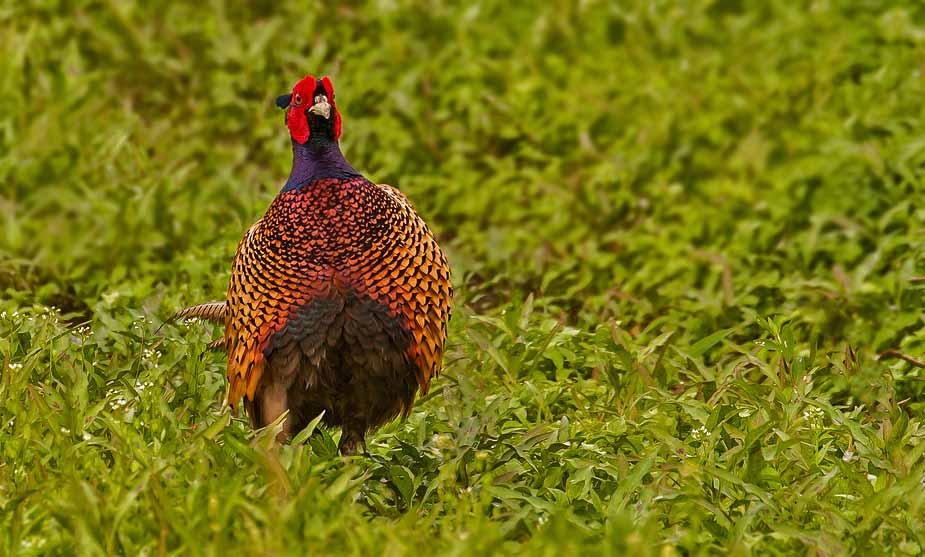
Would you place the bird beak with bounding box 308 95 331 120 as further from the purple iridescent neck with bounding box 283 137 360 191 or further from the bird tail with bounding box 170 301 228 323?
the bird tail with bounding box 170 301 228 323

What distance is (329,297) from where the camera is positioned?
417 centimetres

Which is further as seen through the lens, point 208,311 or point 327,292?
point 208,311

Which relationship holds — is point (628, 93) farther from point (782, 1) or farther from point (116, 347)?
point (116, 347)

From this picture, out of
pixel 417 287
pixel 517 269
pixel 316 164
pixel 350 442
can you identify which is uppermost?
pixel 316 164

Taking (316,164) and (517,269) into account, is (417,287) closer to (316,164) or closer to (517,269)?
(316,164)

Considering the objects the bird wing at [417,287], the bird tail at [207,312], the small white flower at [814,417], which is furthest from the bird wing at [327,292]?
the small white flower at [814,417]

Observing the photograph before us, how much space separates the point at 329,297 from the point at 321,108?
1.81ft

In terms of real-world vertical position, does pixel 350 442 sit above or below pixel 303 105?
below

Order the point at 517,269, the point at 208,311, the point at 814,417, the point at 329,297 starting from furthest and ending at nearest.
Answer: the point at 517,269
the point at 208,311
the point at 814,417
the point at 329,297

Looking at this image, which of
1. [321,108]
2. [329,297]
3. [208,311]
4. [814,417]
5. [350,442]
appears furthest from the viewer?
[208,311]

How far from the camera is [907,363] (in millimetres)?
5391

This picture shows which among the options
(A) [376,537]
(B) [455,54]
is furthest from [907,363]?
(B) [455,54]

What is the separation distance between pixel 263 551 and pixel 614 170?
158 inches

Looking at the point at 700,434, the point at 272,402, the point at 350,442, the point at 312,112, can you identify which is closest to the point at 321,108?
the point at 312,112
